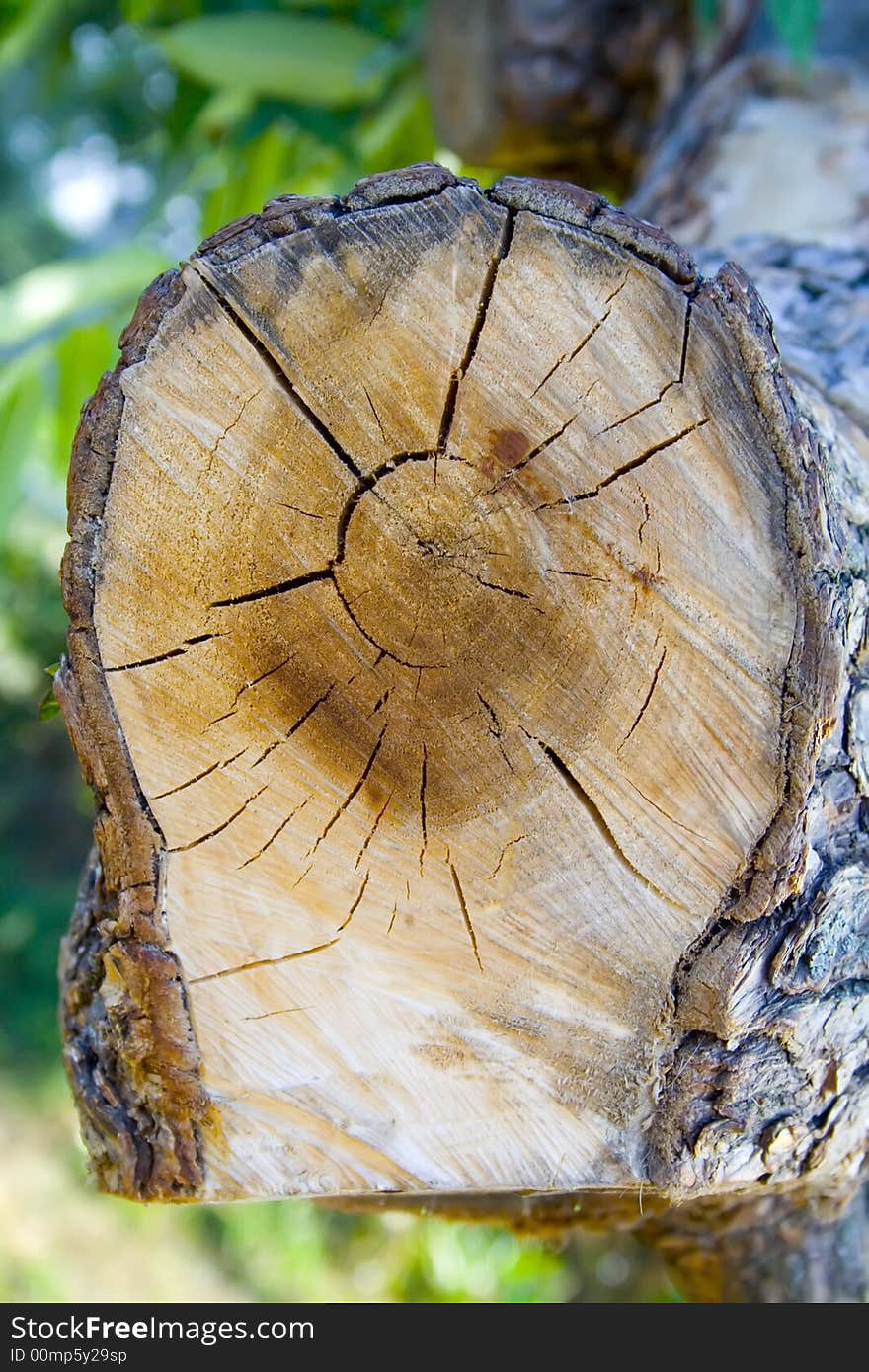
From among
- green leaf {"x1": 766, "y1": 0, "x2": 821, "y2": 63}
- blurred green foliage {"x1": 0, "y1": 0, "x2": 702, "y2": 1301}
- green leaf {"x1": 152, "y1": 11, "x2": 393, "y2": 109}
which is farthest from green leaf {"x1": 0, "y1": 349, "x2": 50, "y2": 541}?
green leaf {"x1": 766, "y1": 0, "x2": 821, "y2": 63}

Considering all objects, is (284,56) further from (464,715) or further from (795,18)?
(464,715)

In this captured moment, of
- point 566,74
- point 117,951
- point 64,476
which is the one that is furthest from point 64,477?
point 117,951

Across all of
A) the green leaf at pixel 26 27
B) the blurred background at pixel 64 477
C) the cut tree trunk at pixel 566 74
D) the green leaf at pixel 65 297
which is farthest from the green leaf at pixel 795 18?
the green leaf at pixel 26 27

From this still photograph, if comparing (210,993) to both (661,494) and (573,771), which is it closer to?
(573,771)

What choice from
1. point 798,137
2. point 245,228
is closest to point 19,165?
point 798,137

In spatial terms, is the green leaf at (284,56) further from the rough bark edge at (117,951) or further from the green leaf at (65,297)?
the rough bark edge at (117,951)

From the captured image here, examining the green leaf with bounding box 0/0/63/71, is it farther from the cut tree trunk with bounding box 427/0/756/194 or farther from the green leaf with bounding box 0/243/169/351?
the cut tree trunk with bounding box 427/0/756/194

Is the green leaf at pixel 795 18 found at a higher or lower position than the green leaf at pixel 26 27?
lower
